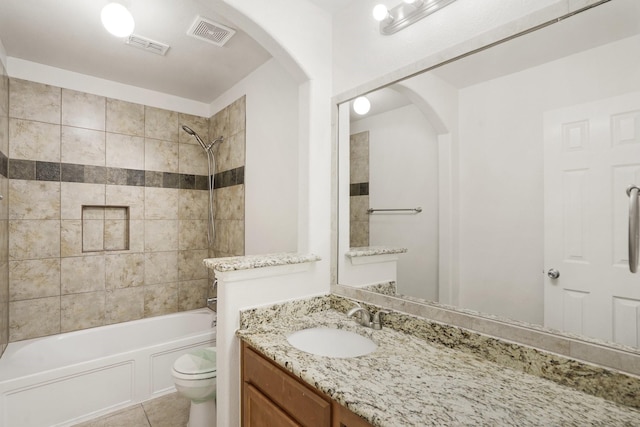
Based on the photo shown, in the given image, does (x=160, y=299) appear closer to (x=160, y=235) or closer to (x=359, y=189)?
(x=160, y=235)

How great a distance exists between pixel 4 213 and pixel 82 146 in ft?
2.54

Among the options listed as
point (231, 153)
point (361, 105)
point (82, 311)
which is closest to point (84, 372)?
point (82, 311)

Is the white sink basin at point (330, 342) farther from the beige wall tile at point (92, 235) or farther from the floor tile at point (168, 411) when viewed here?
the beige wall tile at point (92, 235)

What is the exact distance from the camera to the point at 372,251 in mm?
1666

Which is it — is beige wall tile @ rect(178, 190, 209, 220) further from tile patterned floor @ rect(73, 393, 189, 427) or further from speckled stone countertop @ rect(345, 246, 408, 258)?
speckled stone countertop @ rect(345, 246, 408, 258)

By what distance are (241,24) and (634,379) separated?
2.02m

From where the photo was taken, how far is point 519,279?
1.12 metres

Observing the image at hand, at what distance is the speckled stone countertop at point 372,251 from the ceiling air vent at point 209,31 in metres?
1.66

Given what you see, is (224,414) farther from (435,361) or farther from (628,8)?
(628,8)

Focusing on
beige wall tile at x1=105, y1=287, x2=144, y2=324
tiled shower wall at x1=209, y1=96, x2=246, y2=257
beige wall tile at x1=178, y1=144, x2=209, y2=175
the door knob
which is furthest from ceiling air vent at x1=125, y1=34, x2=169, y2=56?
the door knob

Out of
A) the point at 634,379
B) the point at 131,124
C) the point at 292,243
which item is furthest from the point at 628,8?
the point at 131,124

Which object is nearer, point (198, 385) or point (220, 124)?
point (198, 385)

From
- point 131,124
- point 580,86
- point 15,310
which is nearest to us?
point 580,86

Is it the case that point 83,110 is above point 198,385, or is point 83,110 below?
above
